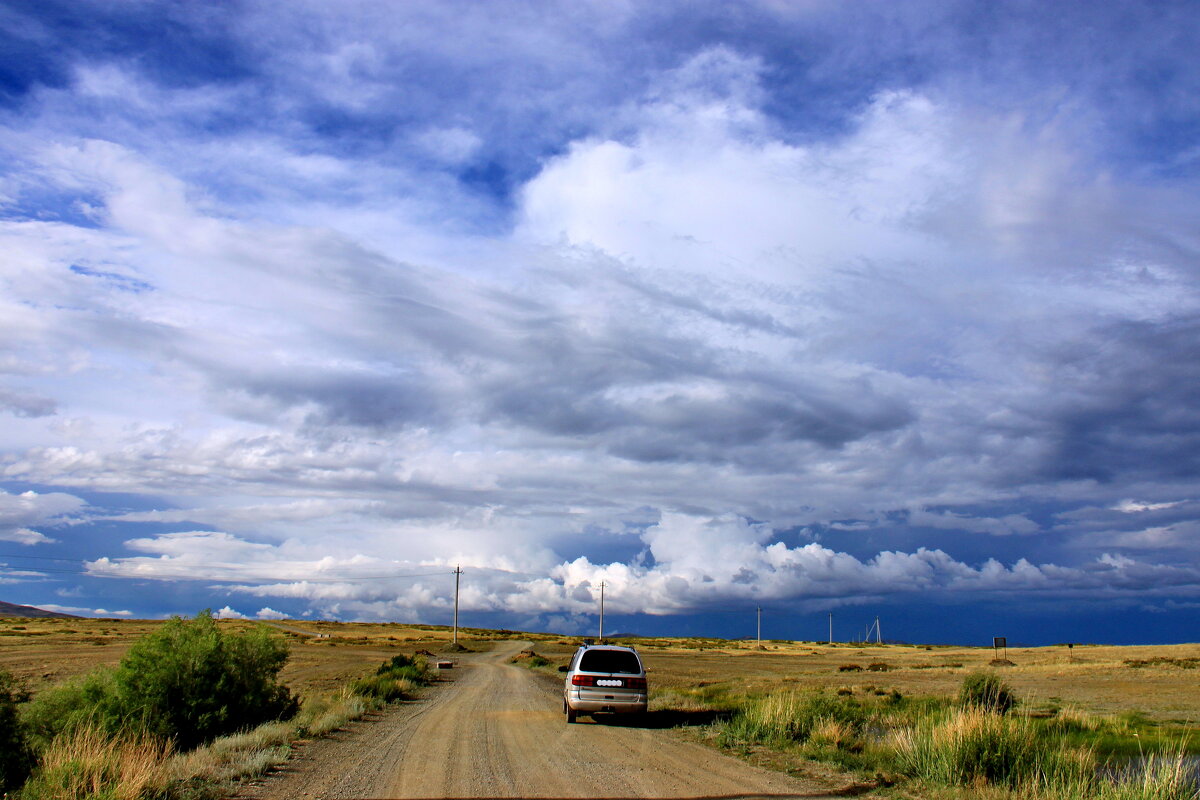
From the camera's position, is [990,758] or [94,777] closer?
→ [94,777]

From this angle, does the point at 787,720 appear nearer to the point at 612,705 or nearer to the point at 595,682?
the point at 612,705

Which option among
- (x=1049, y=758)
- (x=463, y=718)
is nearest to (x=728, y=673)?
(x=463, y=718)

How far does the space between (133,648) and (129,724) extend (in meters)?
2.37

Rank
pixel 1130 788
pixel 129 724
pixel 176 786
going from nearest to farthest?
pixel 1130 788
pixel 176 786
pixel 129 724

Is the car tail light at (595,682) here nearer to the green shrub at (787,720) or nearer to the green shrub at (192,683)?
the green shrub at (787,720)

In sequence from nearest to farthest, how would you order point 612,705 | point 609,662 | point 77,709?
point 77,709 < point 612,705 < point 609,662

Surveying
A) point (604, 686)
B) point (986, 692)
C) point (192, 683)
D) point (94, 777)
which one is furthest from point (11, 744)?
point (986, 692)

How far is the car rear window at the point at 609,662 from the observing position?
64.5 feet

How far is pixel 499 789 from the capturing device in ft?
36.0

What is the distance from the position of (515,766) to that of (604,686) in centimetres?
645

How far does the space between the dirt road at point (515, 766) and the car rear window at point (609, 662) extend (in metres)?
1.31

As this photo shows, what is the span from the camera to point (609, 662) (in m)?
19.9

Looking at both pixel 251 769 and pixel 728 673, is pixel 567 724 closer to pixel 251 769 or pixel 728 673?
pixel 251 769

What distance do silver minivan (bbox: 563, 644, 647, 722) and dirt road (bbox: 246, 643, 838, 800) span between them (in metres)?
0.46
